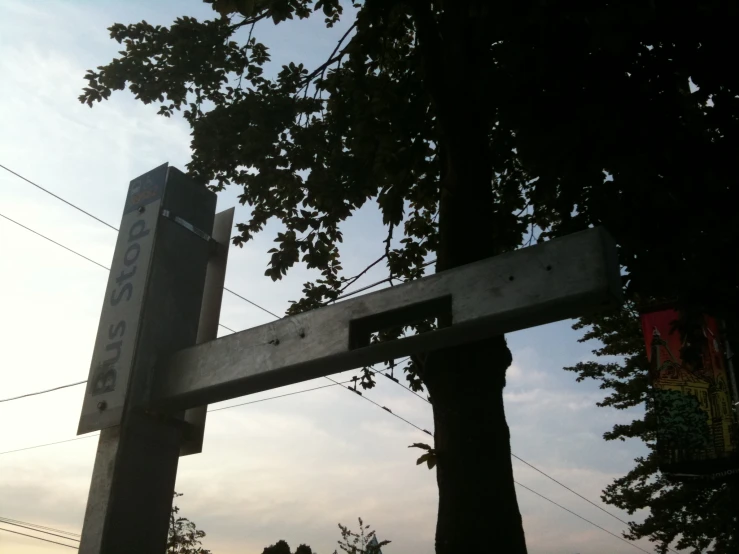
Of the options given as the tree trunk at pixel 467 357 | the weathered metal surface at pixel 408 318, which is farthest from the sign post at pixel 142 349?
the tree trunk at pixel 467 357

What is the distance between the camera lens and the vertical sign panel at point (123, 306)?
290cm

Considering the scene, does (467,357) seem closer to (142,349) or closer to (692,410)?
(142,349)

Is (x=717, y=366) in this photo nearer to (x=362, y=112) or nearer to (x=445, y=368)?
(x=362, y=112)

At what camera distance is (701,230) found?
16.4ft

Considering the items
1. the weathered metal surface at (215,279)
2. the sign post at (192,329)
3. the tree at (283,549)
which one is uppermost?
the tree at (283,549)

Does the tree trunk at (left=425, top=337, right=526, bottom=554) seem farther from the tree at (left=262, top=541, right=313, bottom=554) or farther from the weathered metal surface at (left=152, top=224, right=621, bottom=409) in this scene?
the tree at (left=262, top=541, right=313, bottom=554)

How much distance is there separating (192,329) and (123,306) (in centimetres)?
33

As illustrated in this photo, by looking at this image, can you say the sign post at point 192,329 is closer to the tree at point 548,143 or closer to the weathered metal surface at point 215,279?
the weathered metal surface at point 215,279

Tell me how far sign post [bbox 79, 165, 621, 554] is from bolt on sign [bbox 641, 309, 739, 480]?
10.1 metres

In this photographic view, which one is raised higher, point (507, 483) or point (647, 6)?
point (647, 6)

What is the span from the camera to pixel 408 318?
2.71 metres

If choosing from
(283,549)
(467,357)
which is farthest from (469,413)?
(283,549)

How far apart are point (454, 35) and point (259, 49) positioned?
17.4 ft

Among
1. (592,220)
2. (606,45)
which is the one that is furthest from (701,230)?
(606,45)
